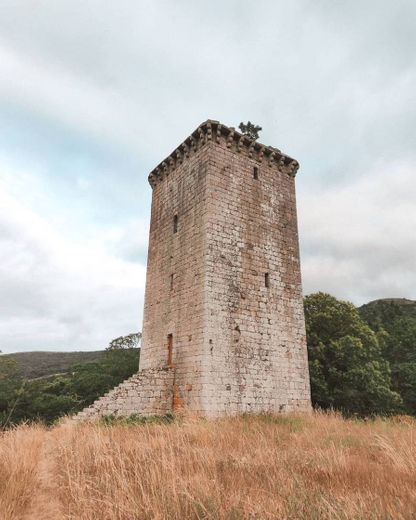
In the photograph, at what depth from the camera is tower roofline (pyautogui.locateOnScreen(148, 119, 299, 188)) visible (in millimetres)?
14492

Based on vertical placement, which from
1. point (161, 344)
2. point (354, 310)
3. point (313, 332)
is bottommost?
point (161, 344)

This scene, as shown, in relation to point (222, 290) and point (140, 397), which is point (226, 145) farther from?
point (140, 397)

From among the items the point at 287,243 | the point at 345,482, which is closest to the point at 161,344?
the point at 287,243

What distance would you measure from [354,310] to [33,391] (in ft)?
70.2

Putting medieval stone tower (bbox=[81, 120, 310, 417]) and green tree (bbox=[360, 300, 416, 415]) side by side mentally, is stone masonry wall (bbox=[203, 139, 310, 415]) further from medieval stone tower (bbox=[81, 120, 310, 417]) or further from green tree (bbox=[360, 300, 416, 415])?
green tree (bbox=[360, 300, 416, 415])

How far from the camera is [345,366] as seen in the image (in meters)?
20.5

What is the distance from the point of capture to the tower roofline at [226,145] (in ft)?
47.5

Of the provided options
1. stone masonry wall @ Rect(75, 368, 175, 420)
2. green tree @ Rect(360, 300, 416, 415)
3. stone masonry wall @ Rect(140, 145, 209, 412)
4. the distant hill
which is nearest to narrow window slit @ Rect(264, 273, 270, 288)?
stone masonry wall @ Rect(140, 145, 209, 412)

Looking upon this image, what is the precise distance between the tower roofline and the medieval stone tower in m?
0.04

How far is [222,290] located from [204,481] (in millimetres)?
8751

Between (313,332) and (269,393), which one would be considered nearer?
(269,393)

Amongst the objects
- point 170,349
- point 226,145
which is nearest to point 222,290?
point 170,349

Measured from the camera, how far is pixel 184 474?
14.8ft

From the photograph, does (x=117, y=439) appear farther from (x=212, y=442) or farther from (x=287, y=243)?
(x=287, y=243)
